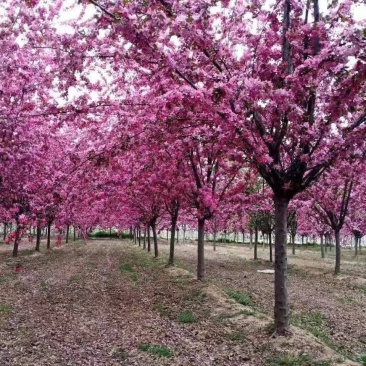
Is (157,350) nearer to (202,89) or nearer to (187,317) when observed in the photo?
(187,317)

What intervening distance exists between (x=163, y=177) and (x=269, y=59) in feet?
22.5

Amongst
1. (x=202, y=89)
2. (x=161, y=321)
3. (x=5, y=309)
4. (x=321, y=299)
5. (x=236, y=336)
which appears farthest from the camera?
(x=321, y=299)

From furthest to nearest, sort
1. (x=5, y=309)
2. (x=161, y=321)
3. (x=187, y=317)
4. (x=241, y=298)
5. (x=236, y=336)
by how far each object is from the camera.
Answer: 1. (x=241, y=298)
2. (x=5, y=309)
3. (x=187, y=317)
4. (x=161, y=321)
5. (x=236, y=336)

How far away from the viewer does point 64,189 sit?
340 inches

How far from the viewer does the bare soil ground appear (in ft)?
25.9

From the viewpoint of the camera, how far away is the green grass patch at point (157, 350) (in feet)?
26.2

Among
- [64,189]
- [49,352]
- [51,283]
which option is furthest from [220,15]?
[51,283]

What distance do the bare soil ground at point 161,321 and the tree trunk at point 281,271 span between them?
0.48m

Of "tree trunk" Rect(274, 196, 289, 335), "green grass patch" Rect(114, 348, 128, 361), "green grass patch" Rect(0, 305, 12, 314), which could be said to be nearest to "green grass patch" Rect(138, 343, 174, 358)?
"green grass patch" Rect(114, 348, 128, 361)

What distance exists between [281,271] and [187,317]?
3062 mm

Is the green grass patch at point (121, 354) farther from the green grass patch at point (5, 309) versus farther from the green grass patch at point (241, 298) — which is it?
the green grass patch at point (241, 298)

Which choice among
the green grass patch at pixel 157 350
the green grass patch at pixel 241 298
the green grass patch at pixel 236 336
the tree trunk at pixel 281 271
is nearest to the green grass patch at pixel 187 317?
the green grass patch at pixel 236 336

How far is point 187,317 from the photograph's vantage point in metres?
10.7

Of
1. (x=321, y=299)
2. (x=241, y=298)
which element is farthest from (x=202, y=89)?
(x=321, y=299)
